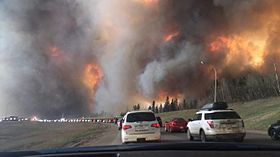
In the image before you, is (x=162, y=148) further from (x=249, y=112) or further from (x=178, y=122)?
(x=249, y=112)

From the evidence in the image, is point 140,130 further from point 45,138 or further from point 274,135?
point 45,138

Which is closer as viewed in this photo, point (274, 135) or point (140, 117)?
point (140, 117)

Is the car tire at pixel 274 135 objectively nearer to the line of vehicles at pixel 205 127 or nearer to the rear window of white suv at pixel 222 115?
the line of vehicles at pixel 205 127

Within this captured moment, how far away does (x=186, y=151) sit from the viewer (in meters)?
3.12

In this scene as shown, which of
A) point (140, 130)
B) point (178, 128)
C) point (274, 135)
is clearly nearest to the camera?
point (140, 130)

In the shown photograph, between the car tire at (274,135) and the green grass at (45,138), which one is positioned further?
the green grass at (45,138)

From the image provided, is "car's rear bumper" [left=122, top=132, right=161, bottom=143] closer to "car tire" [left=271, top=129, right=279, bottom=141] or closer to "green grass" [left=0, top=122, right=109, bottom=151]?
"green grass" [left=0, top=122, right=109, bottom=151]

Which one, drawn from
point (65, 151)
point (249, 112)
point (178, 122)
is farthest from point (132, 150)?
point (249, 112)

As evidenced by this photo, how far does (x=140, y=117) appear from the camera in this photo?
2325 centimetres

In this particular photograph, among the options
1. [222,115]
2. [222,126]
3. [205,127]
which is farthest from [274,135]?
[205,127]

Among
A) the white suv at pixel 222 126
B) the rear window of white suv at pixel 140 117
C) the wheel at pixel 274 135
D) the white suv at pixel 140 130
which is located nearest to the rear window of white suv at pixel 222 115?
the white suv at pixel 222 126

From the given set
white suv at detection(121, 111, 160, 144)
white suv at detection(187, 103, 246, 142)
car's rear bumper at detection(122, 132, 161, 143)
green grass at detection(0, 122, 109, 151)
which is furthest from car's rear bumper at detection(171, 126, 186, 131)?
car's rear bumper at detection(122, 132, 161, 143)

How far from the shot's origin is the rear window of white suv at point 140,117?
23.2 metres

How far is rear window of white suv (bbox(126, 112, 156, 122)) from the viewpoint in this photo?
23.2 metres
